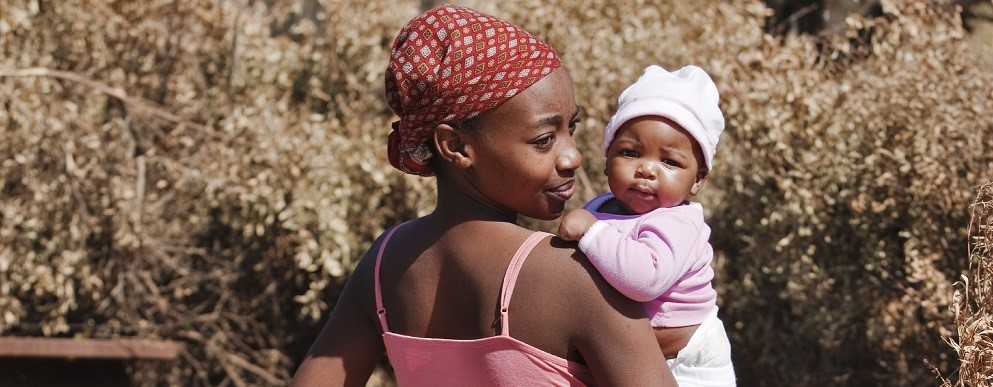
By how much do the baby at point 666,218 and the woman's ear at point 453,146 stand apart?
218mm

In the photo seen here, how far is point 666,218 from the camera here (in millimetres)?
2424

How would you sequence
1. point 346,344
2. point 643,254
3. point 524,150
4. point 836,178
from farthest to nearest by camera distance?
point 836,178, point 346,344, point 524,150, point 643,254

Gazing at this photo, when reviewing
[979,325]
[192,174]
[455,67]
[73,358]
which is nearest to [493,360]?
[455,67]

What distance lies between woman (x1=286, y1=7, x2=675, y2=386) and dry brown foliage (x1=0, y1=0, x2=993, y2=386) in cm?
249

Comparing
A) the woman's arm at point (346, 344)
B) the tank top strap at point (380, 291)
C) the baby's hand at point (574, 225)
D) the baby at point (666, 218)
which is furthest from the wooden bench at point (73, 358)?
the baby's hand at point (574, 225)

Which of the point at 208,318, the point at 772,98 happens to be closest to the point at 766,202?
the point at 772,98

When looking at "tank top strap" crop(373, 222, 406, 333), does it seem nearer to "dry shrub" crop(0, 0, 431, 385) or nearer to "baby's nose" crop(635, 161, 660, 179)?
"baby's nose" crop(635, 161, 660, 179)

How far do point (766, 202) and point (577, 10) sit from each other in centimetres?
154

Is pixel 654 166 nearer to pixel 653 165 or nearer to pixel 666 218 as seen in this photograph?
pixel 653 165

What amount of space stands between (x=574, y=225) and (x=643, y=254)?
5.3 inches

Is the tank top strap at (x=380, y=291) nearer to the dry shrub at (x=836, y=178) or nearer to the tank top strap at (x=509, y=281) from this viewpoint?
the tank top strap at (x=509, y=281)

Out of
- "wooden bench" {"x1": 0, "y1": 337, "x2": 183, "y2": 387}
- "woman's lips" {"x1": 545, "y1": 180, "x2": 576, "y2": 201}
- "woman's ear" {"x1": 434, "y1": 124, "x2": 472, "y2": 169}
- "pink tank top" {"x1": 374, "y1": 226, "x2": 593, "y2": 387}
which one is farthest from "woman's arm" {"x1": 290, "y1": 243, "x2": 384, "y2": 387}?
"wooden bench" {"x1": 0, "y1": 337, "x2": 183, "y2": 387}

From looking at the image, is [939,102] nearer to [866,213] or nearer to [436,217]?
[866,213]

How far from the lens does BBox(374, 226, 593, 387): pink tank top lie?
237 centimetres
